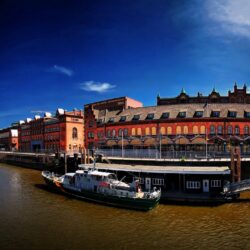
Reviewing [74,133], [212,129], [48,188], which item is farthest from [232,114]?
[74,133]

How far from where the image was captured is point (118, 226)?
2655cm

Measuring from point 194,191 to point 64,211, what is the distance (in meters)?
18.0

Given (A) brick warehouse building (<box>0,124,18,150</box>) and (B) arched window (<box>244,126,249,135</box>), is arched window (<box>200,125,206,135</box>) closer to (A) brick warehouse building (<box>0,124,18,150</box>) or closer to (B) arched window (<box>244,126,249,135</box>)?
(B) arched window (<box>244,126,249,135</box>)

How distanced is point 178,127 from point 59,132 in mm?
46629

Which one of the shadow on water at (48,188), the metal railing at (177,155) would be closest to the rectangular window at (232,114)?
the metal railing at (177,155)

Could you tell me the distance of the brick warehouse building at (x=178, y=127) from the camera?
57.4 meters

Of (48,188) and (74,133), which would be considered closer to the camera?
(48,188)

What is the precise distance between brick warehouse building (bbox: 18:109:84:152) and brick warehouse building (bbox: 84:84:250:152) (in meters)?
14.6

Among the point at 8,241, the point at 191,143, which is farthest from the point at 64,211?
the point at 191,143

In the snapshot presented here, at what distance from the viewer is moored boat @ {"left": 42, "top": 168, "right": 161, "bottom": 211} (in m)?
32.1

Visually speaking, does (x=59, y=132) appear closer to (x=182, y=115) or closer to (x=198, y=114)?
(x=182, y=115)

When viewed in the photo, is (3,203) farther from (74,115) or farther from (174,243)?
(74,115)

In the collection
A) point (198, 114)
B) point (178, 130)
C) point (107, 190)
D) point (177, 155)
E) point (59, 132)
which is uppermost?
point (198, 114)

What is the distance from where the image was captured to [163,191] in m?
37.2
